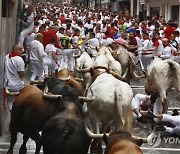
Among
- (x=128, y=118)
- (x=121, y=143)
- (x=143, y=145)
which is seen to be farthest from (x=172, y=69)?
(x=121, y=143)

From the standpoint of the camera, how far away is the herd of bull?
286 inches

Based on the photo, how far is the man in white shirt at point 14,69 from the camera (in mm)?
11828

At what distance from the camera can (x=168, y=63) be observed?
43.4 ft

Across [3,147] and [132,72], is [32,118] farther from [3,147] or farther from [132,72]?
[132,72]

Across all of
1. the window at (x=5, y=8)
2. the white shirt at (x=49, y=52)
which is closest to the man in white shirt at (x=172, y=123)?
the white shirt at (x=49, y=52)

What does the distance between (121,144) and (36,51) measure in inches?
388

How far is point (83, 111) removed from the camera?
903 cm

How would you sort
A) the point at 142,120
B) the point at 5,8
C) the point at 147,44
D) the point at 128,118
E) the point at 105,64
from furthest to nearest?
the point at 147,44
the point at 5,8
the point at 142,120
the point at 105,64
the point at 128,118

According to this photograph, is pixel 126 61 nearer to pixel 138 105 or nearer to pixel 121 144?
pixel 138 105

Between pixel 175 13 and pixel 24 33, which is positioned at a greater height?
pixel 175 13

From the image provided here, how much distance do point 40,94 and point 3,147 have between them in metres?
2.28

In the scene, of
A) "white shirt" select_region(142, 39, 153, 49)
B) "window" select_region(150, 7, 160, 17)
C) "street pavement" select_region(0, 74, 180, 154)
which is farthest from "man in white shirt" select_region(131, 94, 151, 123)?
"window" select_region(150, 7, 160, 17)

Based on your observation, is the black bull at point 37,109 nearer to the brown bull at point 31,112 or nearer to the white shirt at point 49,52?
the brown bull at point 31,112

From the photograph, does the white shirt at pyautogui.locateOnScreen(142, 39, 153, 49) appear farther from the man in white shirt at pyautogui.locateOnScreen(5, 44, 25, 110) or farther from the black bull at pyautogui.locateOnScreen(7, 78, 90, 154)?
the black bull at pyautogui.locateOnScreen(7, 78, 90, 154)
